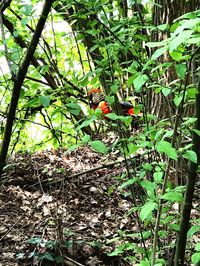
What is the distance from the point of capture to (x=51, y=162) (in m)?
3.88

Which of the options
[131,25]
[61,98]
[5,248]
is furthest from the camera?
[5,248]

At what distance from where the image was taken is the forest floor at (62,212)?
257cm

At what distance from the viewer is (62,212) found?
9.50 feet

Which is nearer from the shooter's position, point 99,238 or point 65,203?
point 99,238

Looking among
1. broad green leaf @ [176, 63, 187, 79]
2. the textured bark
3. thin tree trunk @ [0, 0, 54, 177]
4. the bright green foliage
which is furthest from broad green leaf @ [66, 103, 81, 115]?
the textured bark

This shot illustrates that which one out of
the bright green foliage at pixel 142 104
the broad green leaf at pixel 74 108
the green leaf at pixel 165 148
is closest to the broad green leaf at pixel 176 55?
the bright green foliage at pixel 142 104

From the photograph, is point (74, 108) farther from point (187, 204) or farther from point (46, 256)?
point (46, 256)

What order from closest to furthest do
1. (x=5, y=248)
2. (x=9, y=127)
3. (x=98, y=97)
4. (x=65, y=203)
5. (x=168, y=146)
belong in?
(x=168, y=146)
(x=9, y=127)
(x=5, y=248)
(x=65, y=203)
(x=98, y=97)

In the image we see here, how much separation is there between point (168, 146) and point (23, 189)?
231 centimetres

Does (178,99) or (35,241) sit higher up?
(178,99)

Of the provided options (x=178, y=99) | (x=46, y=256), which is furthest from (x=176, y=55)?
(x=46, y=256)

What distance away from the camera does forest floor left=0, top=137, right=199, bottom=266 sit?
2.57 metres

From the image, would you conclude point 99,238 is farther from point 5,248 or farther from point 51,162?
point 51,162

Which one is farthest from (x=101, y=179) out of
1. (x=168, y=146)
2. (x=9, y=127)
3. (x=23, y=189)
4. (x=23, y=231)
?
(x=168, y=146)
